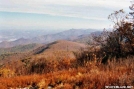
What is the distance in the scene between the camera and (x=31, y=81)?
8.27 metres

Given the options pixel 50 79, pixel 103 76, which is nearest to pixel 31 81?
pixel 50 79

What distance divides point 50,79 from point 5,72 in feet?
18.6

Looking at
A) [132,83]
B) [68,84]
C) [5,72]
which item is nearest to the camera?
[132,83]

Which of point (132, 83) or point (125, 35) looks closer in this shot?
point (132, 83)

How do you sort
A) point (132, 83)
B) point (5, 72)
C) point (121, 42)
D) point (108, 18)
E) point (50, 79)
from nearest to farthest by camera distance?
point (132, 83), point (50, 79), point (5, 72), point (121, 42), point (108, 18)

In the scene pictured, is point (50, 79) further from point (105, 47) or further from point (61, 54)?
point (105, 47)

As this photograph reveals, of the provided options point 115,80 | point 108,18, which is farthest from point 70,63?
point 108,18

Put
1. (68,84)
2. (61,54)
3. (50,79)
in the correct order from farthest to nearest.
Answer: (61,54) < (50,79) < (68,84)

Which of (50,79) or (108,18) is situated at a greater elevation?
(108,18)

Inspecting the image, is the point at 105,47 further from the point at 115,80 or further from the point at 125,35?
the point at 115,80

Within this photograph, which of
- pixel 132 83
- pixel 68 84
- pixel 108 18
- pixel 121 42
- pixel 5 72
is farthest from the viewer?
pixel 108 18

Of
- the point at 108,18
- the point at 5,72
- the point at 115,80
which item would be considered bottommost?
the point at 5,72

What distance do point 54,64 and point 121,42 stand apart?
9.91 m

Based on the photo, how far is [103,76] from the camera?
7492 mm
